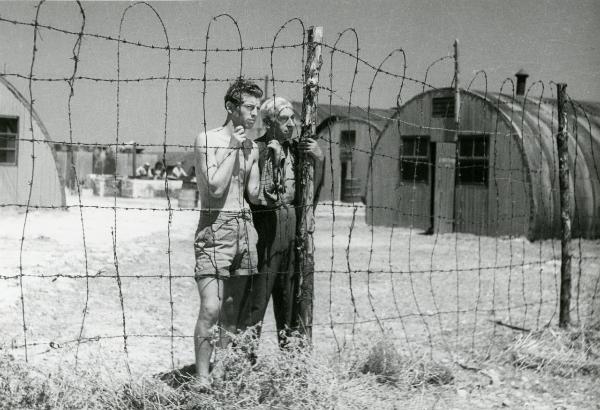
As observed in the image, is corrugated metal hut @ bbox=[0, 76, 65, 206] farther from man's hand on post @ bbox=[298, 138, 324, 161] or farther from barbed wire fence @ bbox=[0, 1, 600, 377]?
man's hand on post @ bbox=[298, 138, 324, 161]

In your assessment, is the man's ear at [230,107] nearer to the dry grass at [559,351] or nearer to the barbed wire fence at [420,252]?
the barbed wire fence at [420,252]

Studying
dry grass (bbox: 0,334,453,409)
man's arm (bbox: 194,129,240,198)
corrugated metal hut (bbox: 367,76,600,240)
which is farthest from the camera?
corrugated metal hut (bbox: 367,76,600,240)

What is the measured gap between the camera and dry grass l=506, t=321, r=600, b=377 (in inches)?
216

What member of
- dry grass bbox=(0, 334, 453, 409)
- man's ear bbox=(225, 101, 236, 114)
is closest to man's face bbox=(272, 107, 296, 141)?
man's ear bbox=(225, 101, 236, 114)

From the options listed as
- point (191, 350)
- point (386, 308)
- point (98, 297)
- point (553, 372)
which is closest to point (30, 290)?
point (98, 297)

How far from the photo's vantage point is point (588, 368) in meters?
5.51

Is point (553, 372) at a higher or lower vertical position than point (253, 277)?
lower

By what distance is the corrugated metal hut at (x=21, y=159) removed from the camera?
768 inches

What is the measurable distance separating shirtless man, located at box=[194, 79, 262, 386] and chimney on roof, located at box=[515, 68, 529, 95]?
20.6 metres

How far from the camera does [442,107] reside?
18281 millimetres

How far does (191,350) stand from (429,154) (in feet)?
44.9

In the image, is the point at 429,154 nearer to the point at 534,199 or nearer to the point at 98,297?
the point at 534,199

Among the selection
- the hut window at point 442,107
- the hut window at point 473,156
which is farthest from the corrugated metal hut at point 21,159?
the hut window at point 473,156

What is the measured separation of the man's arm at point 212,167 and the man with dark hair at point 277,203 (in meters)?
0.46
